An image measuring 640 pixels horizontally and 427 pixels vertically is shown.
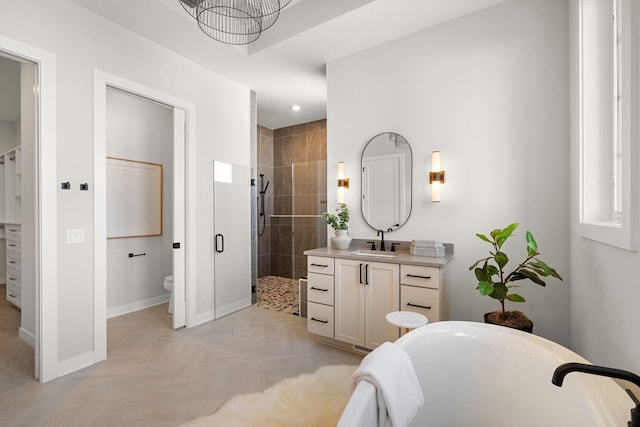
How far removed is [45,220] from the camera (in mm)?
2262

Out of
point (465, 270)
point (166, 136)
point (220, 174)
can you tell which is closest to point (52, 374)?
point (220, 174)

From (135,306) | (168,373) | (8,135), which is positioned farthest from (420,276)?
(8,135)

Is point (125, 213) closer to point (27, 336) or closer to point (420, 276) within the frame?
point (27, 336)

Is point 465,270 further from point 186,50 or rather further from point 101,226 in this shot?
point 186,50

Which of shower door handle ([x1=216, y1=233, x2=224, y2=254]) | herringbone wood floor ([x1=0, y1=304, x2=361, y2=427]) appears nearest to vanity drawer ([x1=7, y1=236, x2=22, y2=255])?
herringbone wood floor ([x1=0, y1=304, x2=361, y2=427])

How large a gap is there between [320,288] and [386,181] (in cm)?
128

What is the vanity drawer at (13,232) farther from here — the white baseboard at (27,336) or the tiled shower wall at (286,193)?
the tiled shower wall at (286,193)

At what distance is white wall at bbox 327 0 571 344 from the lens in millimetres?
2348

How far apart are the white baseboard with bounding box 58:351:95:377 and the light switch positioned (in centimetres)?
94

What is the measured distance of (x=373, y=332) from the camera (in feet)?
8.63

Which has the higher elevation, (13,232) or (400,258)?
(13,232)

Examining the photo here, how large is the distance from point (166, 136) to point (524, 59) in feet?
14.1

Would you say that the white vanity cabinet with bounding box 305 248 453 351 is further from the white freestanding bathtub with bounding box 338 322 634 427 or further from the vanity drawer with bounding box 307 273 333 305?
the white freestanding bathtub with bounding box 338 322 634 427

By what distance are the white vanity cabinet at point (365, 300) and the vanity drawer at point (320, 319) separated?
3.1 inches
